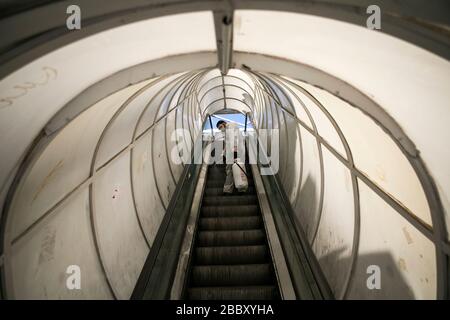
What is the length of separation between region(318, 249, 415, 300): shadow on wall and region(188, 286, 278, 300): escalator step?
111 cm

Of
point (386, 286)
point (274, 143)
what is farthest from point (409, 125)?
point (274, 143)

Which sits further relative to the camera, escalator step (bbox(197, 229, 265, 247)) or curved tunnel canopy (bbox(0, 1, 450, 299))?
escalator step (bbox(197, 229, 265, 247))

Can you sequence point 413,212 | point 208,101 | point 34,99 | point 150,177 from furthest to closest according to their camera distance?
point 208,101, point 150,177, point 413,212, point 34,99

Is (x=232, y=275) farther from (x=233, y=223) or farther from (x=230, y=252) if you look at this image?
(x=233, y=223)

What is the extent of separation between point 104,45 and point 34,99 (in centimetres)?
52

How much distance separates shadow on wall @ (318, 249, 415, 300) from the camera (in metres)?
2.58

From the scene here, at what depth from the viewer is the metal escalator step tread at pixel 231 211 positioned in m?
6.38

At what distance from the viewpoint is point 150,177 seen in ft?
17.7

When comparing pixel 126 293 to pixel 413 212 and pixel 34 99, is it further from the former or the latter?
pixel 413 212
